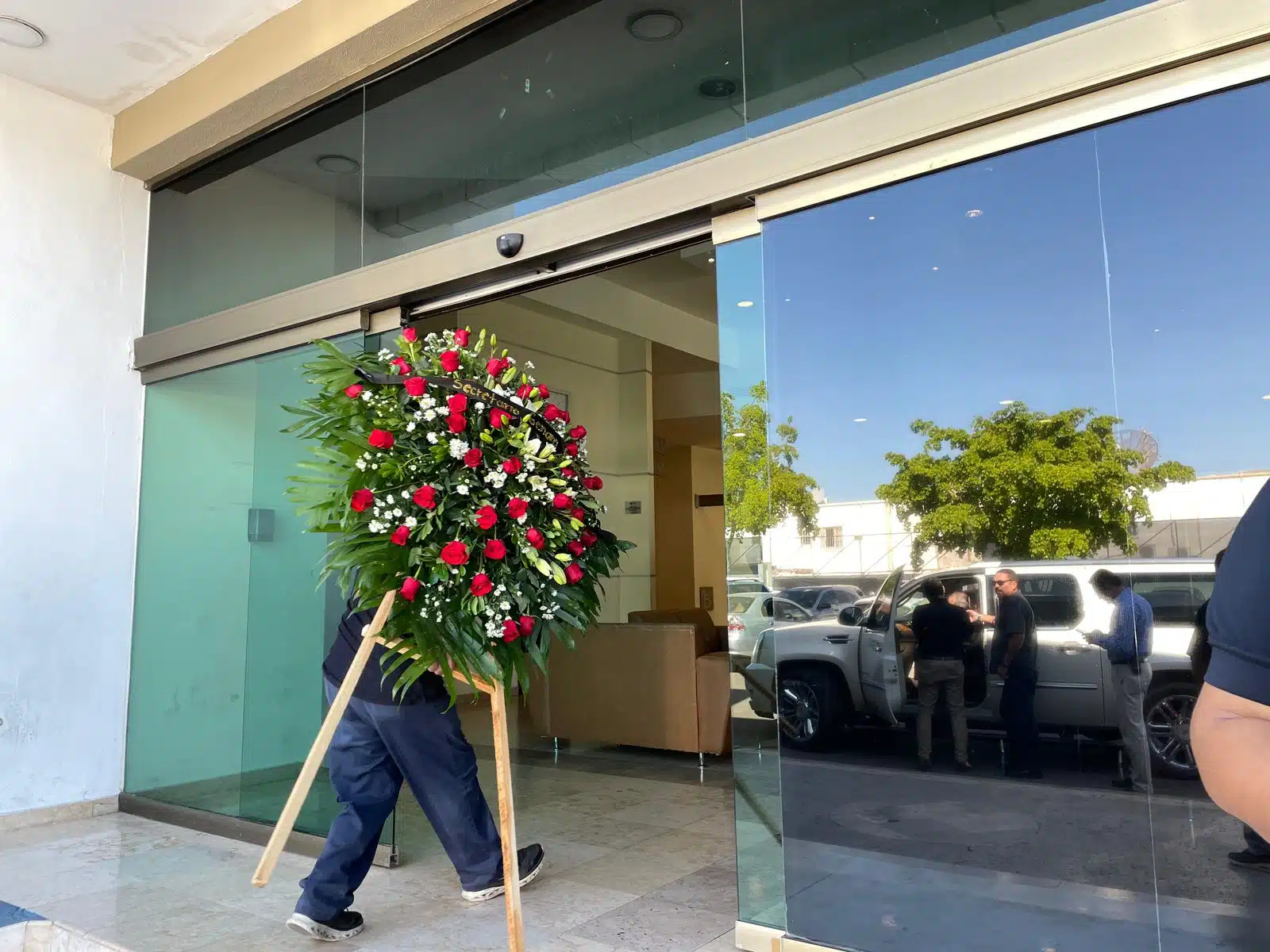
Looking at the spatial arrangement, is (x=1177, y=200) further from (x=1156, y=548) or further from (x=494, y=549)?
(x=494, y=549)

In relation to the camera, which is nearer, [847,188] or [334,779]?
[847,188]

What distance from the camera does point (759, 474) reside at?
119 inches

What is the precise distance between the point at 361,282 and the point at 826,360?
2.38m

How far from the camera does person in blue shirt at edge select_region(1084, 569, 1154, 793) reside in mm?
2244

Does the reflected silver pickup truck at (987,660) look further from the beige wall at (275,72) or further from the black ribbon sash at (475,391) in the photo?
the beige wall at (275,72)

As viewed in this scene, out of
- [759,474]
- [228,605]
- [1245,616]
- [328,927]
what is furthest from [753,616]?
[228,605]

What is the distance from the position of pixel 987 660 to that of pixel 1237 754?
5.66 feet

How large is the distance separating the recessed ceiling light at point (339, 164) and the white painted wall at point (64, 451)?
1646 mm

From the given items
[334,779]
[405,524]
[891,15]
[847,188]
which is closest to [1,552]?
[334,779]

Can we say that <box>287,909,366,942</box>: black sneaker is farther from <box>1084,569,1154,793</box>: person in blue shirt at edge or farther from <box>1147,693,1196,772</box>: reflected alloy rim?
<box>1147,693,1196,772</box>: reflected alloy rim

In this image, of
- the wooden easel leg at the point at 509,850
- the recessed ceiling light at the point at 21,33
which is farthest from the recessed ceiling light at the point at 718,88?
the recessed ceiling light at the point at 21,33

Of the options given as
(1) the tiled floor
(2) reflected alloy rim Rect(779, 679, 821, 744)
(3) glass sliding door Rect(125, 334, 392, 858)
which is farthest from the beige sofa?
(2) reflected alloy rim Rect(779, 679, 821, 744)

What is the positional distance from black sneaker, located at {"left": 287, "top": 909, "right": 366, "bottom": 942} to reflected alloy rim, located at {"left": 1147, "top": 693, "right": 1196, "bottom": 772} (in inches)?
97.4

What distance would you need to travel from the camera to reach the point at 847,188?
288 cm
